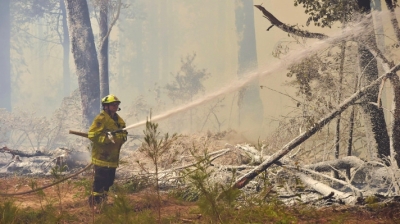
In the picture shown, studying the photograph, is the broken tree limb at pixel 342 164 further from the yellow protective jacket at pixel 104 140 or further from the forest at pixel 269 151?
the yellow protective jacket at pixel 104 140

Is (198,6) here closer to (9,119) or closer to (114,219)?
(9,119)

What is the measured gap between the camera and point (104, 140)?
16.6 feet

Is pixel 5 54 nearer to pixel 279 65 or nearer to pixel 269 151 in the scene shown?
pixel 269 151

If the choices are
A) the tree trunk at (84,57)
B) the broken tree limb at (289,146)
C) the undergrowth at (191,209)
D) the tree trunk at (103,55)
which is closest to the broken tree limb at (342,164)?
the broken tree limb at (289,146)

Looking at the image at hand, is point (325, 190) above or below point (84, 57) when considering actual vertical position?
below

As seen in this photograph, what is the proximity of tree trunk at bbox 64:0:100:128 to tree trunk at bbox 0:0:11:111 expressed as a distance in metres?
48.7

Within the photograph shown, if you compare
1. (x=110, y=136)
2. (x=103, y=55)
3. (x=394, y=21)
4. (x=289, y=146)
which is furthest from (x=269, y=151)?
(x=103, y=55)

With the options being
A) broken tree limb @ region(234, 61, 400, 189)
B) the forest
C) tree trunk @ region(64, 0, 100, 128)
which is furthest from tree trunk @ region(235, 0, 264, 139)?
broken tree limb @ region(234, 61, 400, 189)

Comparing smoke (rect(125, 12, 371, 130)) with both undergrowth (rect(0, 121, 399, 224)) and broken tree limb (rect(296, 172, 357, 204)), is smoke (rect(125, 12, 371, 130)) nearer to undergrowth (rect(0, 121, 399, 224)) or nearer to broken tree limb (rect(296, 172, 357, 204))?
undergrowth (rect(0, 121, 399, 224))

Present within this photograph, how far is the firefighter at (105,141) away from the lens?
5.12m

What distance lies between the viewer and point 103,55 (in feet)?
62.9

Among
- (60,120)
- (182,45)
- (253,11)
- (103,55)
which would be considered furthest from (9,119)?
(182,45)

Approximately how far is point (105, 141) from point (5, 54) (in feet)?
257

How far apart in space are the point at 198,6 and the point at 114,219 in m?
80.9
